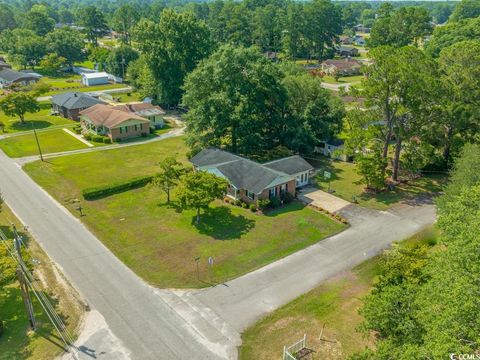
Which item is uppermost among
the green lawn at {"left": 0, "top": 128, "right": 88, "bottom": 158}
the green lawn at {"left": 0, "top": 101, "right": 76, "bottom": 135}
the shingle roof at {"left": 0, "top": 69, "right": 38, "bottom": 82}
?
the shingle roof at {"left": 0, "top": 69, "right": 38, "bottom": 82}

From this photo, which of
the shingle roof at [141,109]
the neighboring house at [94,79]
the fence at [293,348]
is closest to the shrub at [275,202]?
the fence at [293,348]

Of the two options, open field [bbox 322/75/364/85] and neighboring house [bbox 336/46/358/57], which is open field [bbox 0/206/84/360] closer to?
open field [bbox 322/75/364/85]

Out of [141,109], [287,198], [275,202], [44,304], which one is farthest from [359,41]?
[44,304]

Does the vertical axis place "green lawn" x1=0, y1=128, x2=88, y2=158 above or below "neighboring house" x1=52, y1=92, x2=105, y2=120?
below

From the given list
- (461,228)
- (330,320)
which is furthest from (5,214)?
(461,228)

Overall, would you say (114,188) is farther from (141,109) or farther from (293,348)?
(141,109)

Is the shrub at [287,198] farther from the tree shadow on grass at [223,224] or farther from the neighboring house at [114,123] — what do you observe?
the neighboring house at [114,123]

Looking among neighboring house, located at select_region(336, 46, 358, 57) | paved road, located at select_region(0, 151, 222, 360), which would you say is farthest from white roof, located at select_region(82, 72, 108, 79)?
neighboring house, located at select_region(336, 46, 358, 57)
